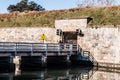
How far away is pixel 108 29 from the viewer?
139ft

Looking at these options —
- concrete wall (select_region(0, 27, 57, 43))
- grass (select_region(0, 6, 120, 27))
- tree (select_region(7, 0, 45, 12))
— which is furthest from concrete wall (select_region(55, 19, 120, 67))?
tree (select_region(7, 0, 45, 12))

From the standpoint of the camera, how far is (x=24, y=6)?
287 feet

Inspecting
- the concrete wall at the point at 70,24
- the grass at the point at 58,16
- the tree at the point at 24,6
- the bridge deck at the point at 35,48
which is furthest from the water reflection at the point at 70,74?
the tree at the point at 24,6

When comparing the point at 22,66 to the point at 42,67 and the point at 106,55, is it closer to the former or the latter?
the point at 42,67

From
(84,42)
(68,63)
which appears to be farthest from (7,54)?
(84,42)

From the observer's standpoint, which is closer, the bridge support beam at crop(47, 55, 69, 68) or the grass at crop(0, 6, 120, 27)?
the bridge support beam at crop(47, 55, 69, 68)

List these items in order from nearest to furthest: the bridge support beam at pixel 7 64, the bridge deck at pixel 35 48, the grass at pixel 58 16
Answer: the bridge support beam at pixel 7 64 < the bridge deck at pixel 35 48 < the grass at pixel 58 16

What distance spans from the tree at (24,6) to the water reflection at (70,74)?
152 ft

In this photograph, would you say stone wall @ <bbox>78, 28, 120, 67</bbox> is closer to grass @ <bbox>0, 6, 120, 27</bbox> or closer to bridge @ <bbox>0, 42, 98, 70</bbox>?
bridge @ <bbox>0, 42, 98, 70</bbox>

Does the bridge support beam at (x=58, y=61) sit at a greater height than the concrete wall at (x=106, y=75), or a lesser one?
greater

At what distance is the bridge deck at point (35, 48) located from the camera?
3684cm

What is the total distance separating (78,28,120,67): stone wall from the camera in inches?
1633

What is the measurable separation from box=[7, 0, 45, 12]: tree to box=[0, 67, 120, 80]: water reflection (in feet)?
152

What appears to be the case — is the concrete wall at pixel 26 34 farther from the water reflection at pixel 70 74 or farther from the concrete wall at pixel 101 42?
the water reflection at pixel 70 74
